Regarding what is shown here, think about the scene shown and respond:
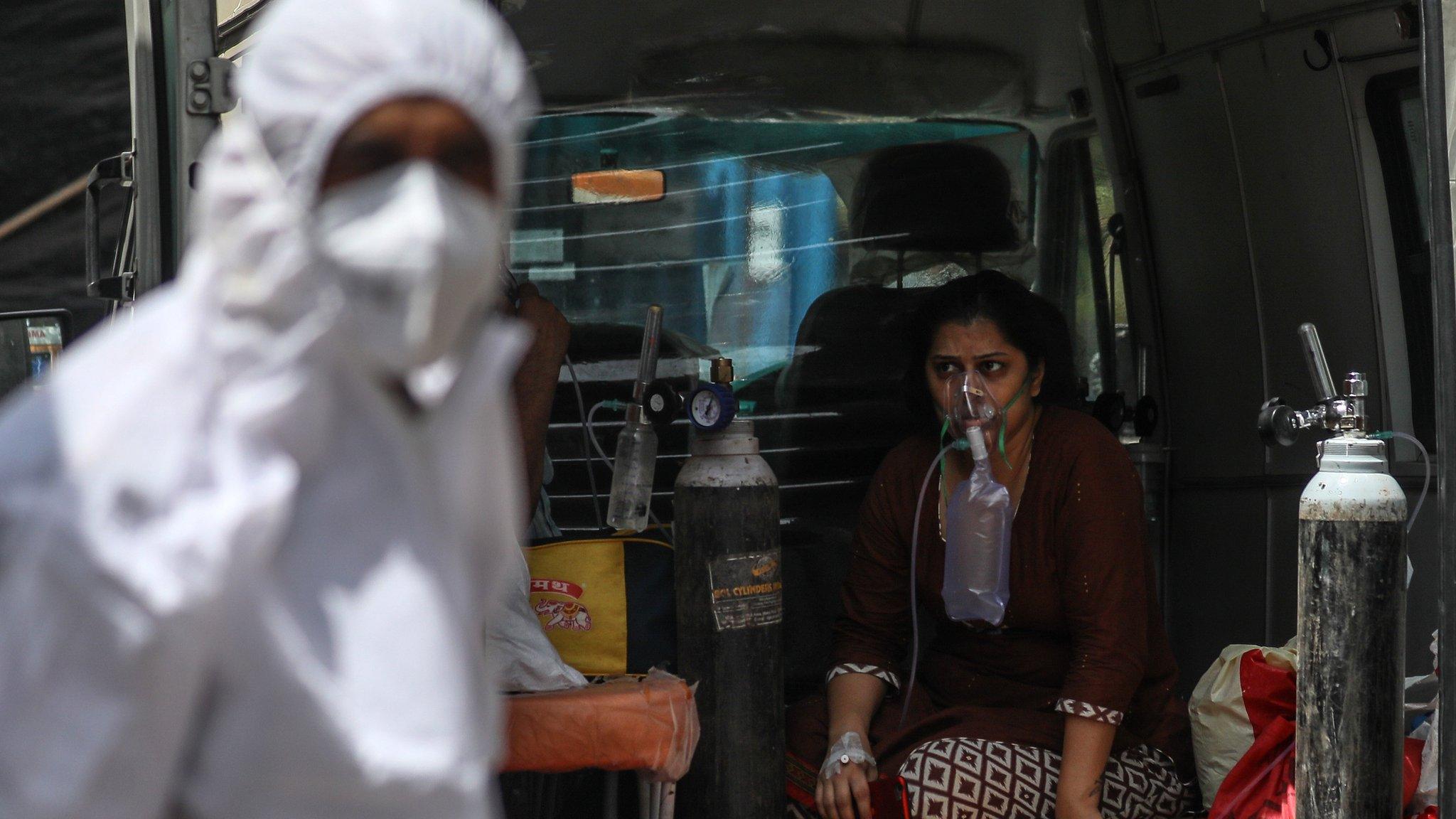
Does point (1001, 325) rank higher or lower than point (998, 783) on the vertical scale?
higher

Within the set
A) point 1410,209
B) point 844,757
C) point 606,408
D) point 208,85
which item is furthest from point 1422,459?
point 208,85

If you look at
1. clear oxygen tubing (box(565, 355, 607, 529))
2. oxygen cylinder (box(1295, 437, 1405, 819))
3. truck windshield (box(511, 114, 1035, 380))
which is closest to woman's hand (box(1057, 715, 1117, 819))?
oxygen cylinder (box(1295, 437, 1405, 819))

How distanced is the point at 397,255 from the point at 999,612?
2.35 m

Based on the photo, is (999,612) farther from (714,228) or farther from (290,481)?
(290,481)

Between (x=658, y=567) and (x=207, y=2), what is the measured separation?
1.37 m

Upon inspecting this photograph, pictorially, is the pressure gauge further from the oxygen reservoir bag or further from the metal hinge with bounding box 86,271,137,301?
the metal hinge with bounding box 86,271,137,301

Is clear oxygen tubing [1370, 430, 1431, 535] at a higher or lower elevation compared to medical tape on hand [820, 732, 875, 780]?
higher

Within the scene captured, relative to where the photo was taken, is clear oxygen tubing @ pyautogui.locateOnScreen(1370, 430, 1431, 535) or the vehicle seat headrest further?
the vehicle seat headrest

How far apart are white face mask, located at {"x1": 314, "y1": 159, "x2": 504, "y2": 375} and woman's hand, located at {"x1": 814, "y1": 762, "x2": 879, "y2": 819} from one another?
2135mm

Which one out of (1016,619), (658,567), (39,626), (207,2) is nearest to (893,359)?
(1016,619)

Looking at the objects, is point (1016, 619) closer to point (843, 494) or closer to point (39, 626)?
point (843, 494)

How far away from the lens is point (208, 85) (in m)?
2.09

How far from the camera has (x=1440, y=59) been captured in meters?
1.93

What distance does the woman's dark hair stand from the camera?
10.3 ft
